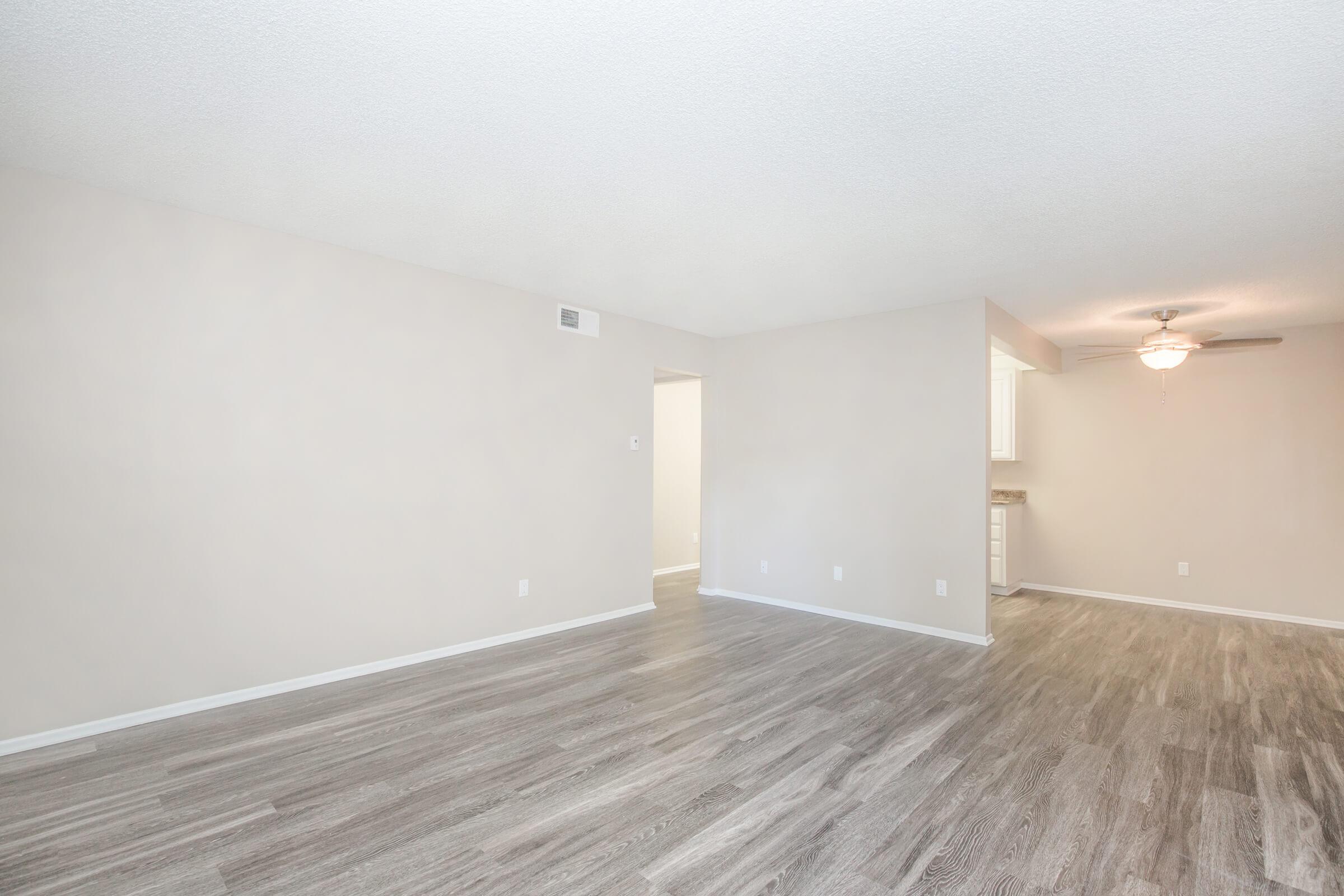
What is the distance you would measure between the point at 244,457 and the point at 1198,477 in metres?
7.64

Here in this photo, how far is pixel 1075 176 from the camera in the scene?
2.71 metres

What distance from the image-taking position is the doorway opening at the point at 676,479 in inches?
294

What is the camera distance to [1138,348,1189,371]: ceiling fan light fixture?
15.7ft

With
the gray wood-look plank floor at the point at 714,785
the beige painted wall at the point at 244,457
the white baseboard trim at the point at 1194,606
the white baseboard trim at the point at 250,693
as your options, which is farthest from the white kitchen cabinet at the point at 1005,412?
the white baseboard trim at the point at 250,693

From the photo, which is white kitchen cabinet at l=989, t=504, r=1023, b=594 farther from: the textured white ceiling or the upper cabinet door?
the textured white ceiling

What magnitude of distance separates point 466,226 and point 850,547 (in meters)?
3.86

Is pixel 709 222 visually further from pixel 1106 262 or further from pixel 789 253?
pixel 1106 262

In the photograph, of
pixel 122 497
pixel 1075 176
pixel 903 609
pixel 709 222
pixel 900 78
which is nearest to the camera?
pixel 900 78

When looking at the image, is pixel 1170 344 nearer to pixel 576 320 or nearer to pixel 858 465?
pixel 858 465

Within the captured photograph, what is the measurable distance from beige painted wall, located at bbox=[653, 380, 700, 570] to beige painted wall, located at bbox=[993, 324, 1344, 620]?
369cm

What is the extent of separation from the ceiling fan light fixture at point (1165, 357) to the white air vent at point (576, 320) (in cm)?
438

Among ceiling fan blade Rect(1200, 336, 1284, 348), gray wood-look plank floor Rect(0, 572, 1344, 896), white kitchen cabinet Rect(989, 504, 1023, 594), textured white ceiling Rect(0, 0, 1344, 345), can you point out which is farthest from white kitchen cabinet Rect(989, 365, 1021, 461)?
gray wood-look plank floor Rect(0, 572, 1344, 896)

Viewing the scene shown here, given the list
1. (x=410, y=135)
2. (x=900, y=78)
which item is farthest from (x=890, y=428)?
(x=410, y=135)

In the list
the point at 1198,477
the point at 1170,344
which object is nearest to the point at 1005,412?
the point at 1198,477
